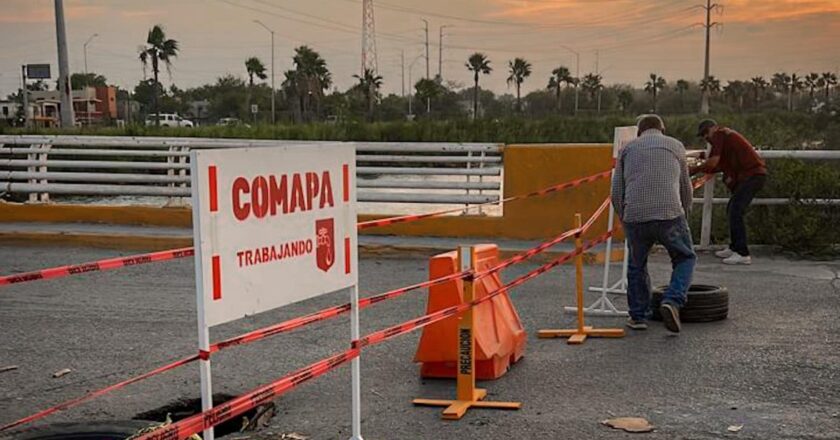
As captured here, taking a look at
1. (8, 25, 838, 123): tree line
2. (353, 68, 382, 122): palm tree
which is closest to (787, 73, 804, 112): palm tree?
(8, 25, 838, 123): tree line

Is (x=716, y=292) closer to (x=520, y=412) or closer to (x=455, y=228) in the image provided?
(x=520, y=412)

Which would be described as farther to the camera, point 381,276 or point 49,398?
point 381,276

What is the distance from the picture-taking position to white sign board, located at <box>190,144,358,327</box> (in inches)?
144

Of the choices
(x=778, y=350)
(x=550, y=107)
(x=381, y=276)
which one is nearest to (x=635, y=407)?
(x=778, y=350)

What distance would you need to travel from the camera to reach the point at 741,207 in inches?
412

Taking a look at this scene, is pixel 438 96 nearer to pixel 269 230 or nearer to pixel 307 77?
pixel 307 77

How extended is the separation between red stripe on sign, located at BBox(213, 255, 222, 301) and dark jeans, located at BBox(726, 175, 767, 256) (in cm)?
813

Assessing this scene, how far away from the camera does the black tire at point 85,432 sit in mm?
4457

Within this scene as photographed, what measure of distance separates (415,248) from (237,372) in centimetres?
517

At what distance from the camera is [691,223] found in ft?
41.3

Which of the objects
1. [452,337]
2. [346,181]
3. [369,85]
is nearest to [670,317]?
[452,337]

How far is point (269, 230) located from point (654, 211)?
4.36 metres

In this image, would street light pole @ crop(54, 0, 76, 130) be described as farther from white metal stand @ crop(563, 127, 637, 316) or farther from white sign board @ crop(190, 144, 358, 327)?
white sign board @ crop(190, 144, 358, 327)

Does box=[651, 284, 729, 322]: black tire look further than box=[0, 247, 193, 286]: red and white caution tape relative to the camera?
Yes
